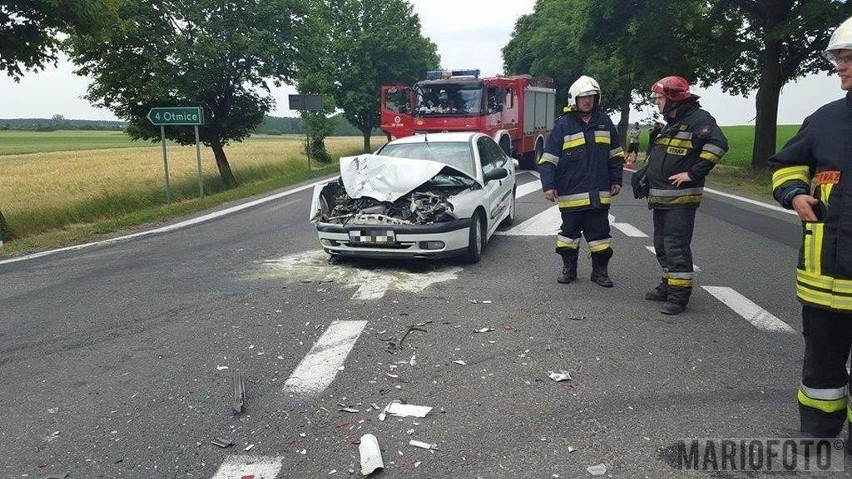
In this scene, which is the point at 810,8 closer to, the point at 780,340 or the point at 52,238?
the point at 780,340

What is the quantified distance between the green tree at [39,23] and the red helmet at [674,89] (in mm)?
9187

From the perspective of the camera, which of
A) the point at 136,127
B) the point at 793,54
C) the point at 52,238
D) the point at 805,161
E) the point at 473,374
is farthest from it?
the point at 136,127

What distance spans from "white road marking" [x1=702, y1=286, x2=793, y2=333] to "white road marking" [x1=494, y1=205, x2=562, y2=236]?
323 centimetres

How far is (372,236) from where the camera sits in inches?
265

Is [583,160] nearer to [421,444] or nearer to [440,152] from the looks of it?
[440,152]

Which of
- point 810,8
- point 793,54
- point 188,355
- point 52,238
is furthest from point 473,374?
point 793,54

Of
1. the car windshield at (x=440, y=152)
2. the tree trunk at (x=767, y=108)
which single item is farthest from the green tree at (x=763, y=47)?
the car windshield at (x=440, y=152)

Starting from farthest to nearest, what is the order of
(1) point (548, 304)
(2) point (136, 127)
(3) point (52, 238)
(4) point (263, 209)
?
(2) point (136, 127), (4) point (263, 209), (3) point (52, 238), (1) point (548, 304)

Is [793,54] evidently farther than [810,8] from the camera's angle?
Yes

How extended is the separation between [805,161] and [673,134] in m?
2.23

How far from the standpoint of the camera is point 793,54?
61.9ft

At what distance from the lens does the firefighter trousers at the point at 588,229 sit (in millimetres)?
6184

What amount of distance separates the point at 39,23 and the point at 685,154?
36.9 feet

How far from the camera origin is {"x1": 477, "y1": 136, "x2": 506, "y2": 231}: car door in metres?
7.76
